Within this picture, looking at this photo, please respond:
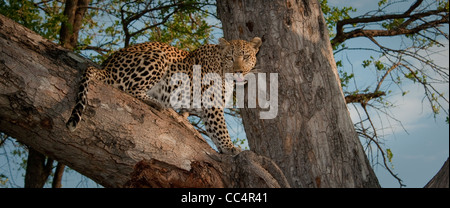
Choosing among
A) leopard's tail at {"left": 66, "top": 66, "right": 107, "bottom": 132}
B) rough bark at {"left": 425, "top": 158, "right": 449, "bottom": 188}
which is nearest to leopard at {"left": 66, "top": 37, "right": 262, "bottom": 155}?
leopard's tail at {"left": 66, "top": 66, "right": 107, "bottom": 132}

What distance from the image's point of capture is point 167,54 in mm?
A: 6531

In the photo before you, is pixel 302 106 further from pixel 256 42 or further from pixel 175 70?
pixel 175 70

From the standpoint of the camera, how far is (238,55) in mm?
6340

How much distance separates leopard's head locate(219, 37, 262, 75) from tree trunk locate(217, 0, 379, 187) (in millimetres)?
220

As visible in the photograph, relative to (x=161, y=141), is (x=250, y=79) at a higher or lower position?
higher

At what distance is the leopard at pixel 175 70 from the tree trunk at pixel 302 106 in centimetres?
31

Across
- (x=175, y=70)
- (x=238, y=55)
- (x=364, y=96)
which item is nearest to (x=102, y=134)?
(x=175, y=70)

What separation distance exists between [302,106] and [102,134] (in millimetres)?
2100

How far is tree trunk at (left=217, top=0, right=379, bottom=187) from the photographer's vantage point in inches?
205

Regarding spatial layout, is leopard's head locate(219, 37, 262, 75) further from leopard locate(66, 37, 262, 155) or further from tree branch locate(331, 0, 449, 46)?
tree branch locate(331, 0, 449, 46)

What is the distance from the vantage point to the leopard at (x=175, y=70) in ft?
20.2

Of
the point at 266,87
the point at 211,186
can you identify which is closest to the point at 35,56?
the point at 211,186
